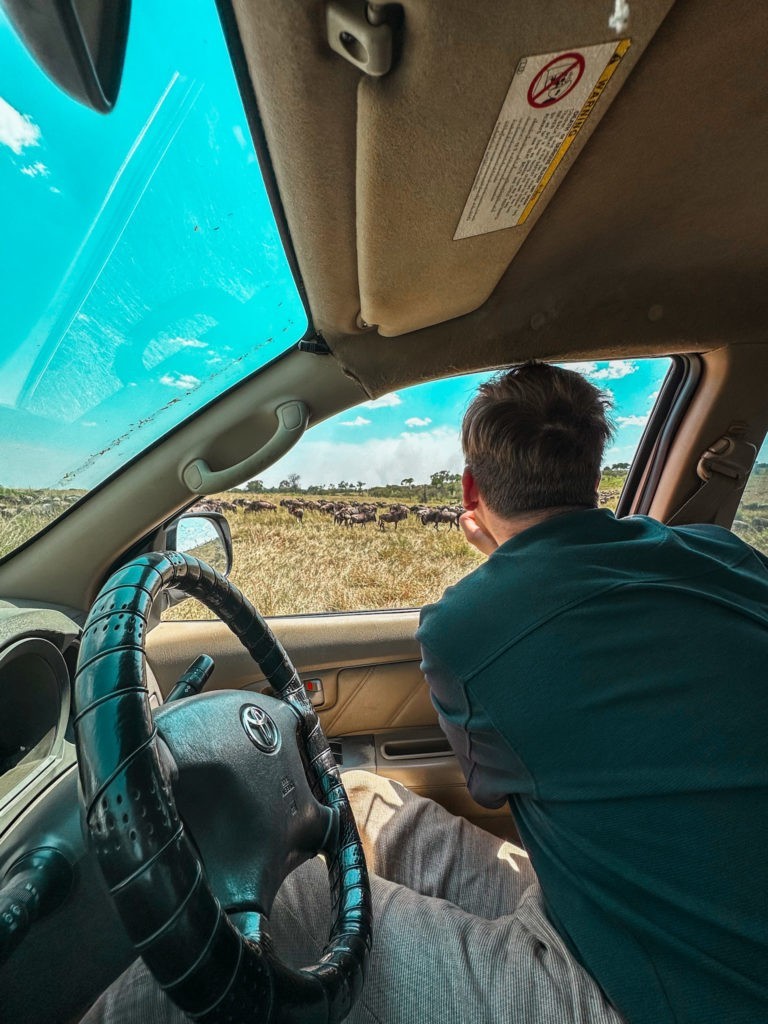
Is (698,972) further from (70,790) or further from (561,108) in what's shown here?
(561,108)

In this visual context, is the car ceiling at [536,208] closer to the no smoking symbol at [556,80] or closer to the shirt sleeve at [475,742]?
the no smoking symbol at [556,80]

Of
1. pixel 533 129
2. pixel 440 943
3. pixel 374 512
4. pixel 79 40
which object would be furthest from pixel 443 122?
pixel 374 512

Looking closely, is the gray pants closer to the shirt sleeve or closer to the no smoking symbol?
the shirt sleeve

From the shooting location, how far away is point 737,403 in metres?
1.81

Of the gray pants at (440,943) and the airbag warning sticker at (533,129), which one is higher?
the airbag warning sticker at (533,129)

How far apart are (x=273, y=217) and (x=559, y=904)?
4.55 ft

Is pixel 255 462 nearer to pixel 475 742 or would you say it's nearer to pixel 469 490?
pixel 469 490

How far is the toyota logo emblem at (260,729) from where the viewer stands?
0.99m

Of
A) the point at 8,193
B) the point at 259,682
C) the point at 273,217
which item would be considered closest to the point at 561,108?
the point at 273,217

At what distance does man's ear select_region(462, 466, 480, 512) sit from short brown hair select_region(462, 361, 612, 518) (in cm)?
2

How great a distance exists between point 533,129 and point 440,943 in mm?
1442

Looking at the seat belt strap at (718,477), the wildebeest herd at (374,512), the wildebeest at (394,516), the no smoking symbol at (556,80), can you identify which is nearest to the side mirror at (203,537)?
the wildebeest herd at (374,512)

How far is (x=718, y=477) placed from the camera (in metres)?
1.88

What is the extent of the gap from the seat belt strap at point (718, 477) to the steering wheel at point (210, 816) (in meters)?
1.53
